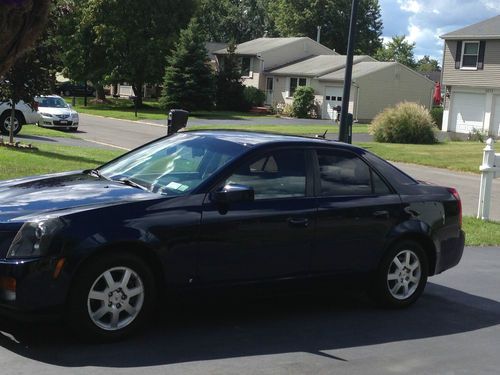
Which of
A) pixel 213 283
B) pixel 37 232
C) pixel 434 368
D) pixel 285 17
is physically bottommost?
pixel 434 368

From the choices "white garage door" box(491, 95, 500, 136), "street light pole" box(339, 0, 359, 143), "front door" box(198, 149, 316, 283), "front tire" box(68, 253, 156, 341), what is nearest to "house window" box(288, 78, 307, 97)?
"white garage door" box(491, 95, 500, 136)

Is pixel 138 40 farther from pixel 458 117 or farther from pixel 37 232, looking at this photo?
pixel 37 232

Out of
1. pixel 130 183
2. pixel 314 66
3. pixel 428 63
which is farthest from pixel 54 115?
pixel 428 63

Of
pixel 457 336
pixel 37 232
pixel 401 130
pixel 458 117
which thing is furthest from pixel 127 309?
pixel 458 117

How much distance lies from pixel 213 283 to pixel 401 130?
88.7 ft

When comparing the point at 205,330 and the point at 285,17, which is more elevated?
the point at 285,17

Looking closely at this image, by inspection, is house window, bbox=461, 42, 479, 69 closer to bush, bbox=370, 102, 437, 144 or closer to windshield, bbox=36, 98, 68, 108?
bush, bbox=370, 102, 437, 144

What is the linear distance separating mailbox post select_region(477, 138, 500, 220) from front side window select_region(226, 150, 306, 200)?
7.14 meters

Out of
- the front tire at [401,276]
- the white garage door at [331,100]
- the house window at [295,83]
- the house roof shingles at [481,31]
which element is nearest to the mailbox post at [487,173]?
the front tire at [401,276]

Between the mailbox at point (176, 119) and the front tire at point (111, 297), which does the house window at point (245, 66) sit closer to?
the mailbox at point (176, 119)

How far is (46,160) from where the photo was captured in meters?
15.4

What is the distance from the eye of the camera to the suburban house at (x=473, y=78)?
120 ft

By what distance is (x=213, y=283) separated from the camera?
5.32m

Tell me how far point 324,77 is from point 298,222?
44340 mm
